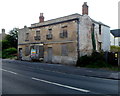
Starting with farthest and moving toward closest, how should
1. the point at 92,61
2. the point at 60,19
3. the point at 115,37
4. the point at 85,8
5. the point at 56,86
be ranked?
the point at 115,37 < the point at 60,19 < the point at 85,8 < the point at 92,61 < the point at 56,86

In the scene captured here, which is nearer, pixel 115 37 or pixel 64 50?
pixel 64 50

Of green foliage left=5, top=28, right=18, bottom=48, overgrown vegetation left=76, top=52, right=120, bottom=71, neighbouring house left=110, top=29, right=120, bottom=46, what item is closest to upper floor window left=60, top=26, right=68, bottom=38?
overgrown vegetation left=76, top=52, right=120, bottom=71

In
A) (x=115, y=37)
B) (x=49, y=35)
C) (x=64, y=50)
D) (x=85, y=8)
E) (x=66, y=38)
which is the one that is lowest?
(x=64, y=50)

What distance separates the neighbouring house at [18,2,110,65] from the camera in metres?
19.6

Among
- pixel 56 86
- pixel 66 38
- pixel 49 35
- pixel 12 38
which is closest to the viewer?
pixel 56 86

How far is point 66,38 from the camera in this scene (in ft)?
67.4

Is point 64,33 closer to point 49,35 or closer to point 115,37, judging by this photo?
point 49,35

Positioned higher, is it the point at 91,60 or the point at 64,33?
the point at 64,33

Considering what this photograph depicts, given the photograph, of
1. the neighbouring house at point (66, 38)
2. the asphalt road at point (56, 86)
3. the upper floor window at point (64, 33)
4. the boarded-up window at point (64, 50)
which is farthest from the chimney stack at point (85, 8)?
the asphalt road at point (56, 86)

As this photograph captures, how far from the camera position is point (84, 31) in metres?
20.5

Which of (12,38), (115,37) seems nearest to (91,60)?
(115,37)

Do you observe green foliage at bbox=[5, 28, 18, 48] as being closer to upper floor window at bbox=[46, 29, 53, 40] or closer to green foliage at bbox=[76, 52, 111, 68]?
upper floor window at bbox=[46, 29, 53, 40]

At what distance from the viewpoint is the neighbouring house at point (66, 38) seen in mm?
19641

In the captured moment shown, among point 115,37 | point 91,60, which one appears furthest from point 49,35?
point 115,37
